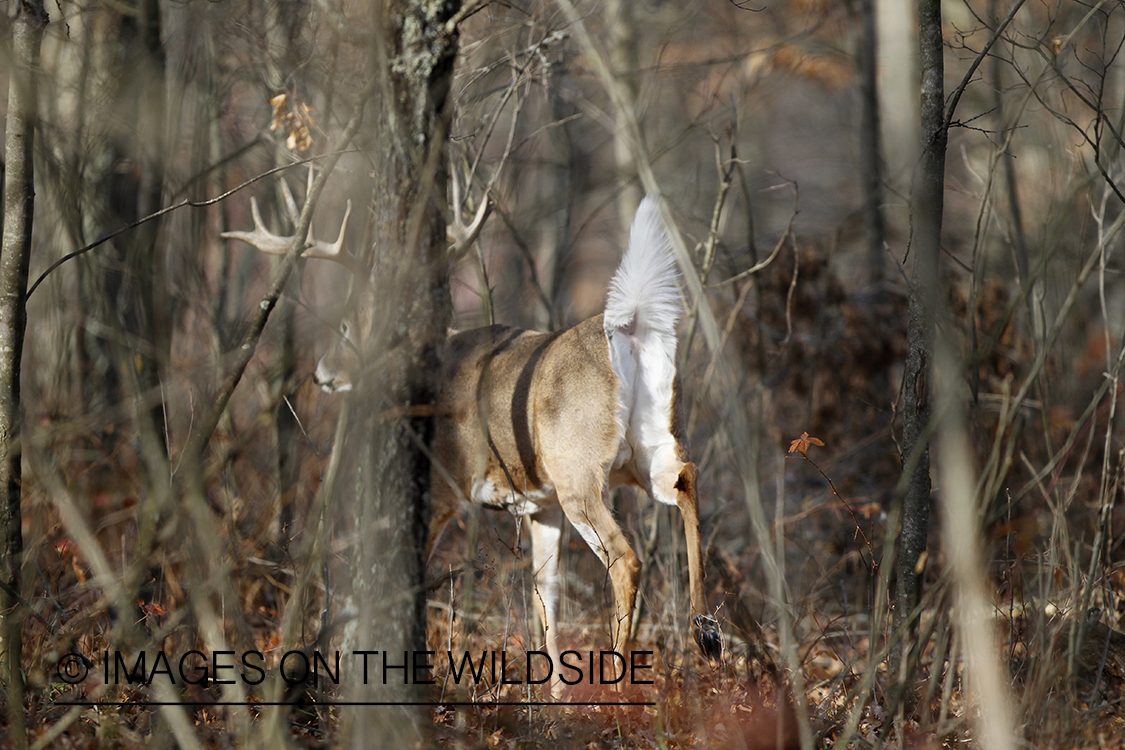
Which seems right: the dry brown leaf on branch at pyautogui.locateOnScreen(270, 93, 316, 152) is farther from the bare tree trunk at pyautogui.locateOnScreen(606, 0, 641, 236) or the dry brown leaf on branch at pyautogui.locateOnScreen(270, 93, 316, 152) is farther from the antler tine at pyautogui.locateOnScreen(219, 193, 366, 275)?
the bare tree trunk at pyautogui.locateOnScreen(606, 0, 641, 236)

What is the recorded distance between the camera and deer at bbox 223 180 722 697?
448 cm

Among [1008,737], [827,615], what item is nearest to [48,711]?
[1008,737]

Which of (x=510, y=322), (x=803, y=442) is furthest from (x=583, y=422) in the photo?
(x=510, y=322)

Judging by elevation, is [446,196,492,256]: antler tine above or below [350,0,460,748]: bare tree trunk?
above

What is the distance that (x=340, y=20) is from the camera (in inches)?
147

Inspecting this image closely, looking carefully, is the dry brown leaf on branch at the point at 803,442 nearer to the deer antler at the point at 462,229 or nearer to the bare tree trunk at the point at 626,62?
the deer antler at the point at 462,229

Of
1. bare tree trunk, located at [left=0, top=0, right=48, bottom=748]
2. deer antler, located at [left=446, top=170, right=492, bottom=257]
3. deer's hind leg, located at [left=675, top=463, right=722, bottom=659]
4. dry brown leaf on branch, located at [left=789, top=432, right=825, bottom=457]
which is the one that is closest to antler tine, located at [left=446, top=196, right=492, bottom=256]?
deer antler, located at [left=446, top=170, right=492, bottom=257]

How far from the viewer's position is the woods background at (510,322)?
299cm

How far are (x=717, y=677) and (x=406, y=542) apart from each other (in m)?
1.82

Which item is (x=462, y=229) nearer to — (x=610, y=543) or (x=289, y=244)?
A: (x=289, y=244)

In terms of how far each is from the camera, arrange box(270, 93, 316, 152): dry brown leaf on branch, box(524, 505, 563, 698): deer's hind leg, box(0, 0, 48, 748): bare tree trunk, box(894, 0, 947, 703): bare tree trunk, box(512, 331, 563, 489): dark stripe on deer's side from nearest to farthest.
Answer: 1. box(0, 0, 48, 748): bare tree trunk
2. box(894, 0, 947, 703): bare tree trunk
3. box(270, 93, 316, 152): dry brown leaf on branch
4. box(512, 331, 563, 489): dark stripe on deer's side
5. box(524, 505, 563, 698): deer's hind leg

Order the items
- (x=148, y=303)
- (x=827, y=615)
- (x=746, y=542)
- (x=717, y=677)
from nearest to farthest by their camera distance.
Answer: (x=148, y=303), (x=717, y=677), (x=827, y=615), (x=746, y=542)

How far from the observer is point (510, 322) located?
10109mm

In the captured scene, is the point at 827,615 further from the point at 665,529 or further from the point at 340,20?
the point at 340,20
